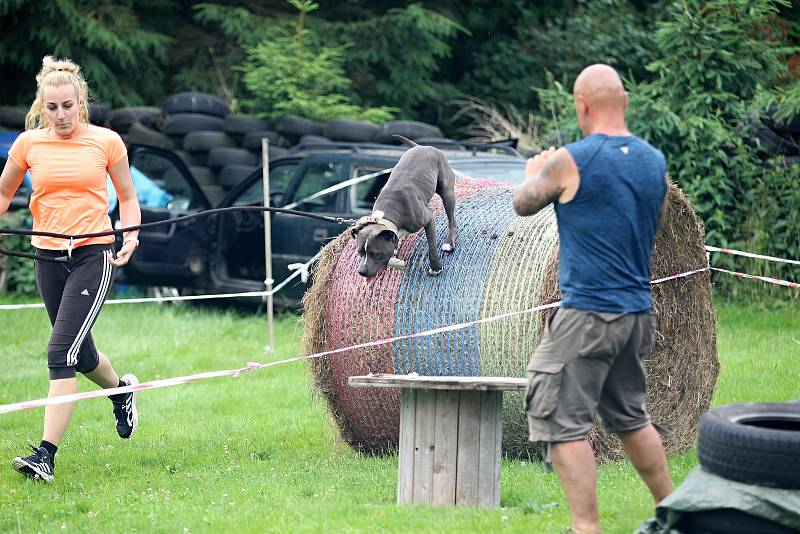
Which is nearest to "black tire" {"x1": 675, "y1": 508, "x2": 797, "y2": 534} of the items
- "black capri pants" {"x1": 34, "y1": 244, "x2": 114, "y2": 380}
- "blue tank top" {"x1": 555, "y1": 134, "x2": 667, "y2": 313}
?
"blue tank top" {"x1": 555, "y1": 134, "x2": 667, "y2": 313}

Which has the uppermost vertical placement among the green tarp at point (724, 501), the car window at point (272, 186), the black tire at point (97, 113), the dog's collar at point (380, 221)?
the black tire at point (97, 113)

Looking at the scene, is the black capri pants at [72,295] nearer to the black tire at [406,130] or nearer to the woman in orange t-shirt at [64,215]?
the woman in orange t-shirt at [64,215]

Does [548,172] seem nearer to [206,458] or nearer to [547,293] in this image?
[547,293]

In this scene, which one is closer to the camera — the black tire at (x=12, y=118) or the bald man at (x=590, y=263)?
the bald man at (x=590, y=263)

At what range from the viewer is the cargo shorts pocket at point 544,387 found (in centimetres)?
439

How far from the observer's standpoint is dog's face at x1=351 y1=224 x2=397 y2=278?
604 centimetres

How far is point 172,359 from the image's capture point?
1025 cm

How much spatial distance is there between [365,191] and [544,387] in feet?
23.3

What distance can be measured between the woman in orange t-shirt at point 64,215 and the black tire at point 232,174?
30.5 ft

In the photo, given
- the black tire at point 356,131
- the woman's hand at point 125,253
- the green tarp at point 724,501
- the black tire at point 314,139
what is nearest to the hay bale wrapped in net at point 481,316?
the woman's hand at point 125,253

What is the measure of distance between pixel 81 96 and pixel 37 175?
0.53 metres

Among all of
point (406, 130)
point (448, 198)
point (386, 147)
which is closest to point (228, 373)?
point (448, 198)

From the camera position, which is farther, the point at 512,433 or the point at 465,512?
the point at 512,433

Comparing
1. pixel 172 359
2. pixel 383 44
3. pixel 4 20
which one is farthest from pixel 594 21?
pixel 172 359
